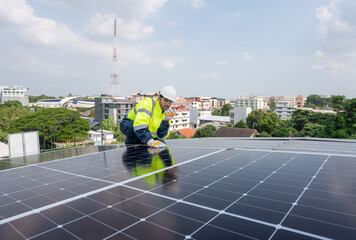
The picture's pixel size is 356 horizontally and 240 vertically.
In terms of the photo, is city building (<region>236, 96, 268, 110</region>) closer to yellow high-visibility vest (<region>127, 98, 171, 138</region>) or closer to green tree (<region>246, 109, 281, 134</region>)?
green tree (<region>246, 109, 281, 134</region>)

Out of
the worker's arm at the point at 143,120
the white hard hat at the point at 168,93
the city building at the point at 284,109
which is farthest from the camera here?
the city building at the point at 284,109

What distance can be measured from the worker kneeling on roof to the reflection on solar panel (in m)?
1.99

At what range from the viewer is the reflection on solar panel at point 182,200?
2.28m

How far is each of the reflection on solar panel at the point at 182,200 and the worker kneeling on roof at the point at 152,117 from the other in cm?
199

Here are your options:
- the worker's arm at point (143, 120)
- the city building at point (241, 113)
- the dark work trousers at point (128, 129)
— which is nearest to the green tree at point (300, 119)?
the city building at point (241, 113)

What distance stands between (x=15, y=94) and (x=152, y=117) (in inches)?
7461

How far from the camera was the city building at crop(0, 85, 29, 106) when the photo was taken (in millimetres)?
150250

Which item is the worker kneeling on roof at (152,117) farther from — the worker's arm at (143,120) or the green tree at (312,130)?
the green tree at (312,130)

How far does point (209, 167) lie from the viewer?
4.86m

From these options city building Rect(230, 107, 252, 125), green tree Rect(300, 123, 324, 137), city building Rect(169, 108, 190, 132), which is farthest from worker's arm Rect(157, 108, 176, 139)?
city building Rect(230, 107, 252, 125)

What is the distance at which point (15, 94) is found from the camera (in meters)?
158

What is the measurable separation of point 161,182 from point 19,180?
107 inches

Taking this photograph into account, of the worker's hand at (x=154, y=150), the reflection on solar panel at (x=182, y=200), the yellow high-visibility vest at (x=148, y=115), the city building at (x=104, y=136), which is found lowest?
the city building at (x=104, y=136)

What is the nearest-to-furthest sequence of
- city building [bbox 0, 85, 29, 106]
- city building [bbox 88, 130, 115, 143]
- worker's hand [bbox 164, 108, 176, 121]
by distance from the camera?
worker's hand [bbox 164, 108, 176, 121], city building [bbox 88, 130, 115, 143], city building [bbox 0, 85, 29, 106]
